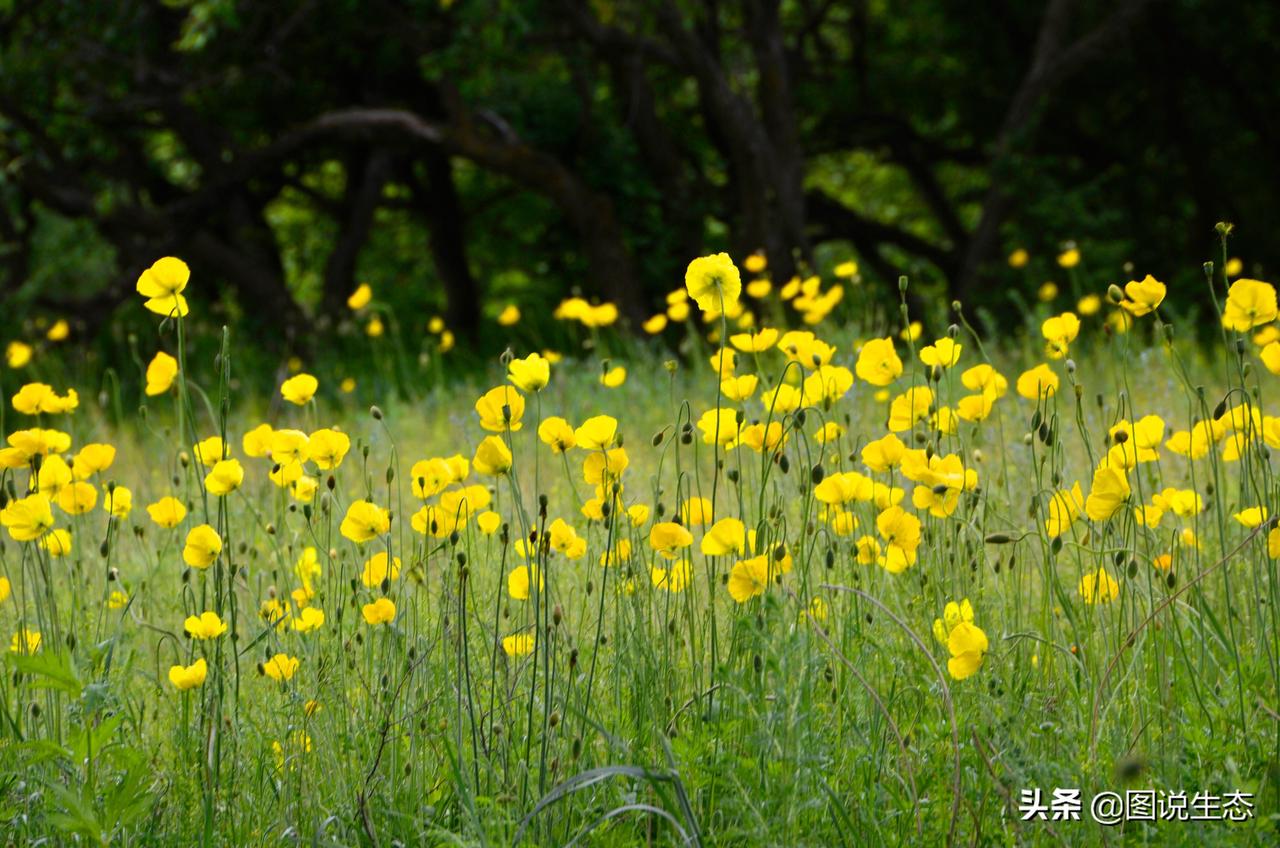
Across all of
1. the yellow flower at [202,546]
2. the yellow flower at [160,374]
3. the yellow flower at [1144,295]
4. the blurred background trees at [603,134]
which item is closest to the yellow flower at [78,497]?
the yellow flower at [160,374]

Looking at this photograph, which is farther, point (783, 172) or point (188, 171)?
point (188, 171)

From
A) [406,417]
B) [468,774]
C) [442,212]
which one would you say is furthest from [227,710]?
[442,212]

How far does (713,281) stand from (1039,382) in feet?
2.15

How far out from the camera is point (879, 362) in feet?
9.32

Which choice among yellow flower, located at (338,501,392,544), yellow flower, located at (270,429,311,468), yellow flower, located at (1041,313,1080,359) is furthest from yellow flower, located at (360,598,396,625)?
yellow flower, located at (1041,313,1080,359)

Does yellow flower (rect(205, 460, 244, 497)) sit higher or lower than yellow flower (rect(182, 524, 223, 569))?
higher

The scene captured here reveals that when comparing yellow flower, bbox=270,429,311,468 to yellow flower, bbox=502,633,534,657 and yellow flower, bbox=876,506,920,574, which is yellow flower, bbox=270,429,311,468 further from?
yellow flower, bbox=876,506,920,574

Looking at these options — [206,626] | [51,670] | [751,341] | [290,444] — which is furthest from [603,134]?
[51,670]

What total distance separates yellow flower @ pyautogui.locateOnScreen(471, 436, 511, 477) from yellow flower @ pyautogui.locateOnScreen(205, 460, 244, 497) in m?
0.44

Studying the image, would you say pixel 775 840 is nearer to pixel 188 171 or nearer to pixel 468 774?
pixel 468 774

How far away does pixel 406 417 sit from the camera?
6.89 m

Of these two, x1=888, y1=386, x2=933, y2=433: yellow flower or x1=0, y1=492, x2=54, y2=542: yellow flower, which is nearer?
x1=0, y1=492, x2=54, y2=542: yellow flower

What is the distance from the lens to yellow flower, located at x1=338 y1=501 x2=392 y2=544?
2414 millimetres

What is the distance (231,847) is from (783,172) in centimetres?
800
